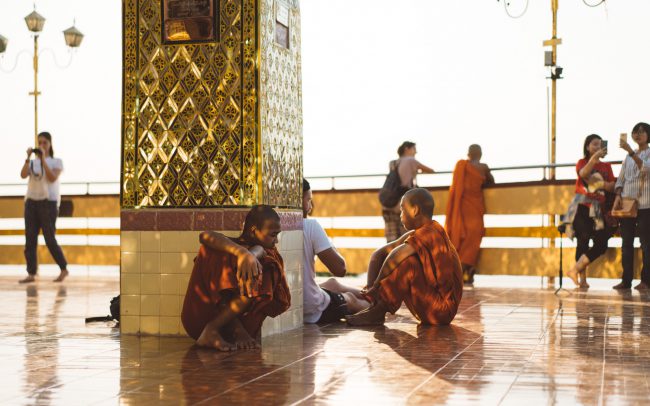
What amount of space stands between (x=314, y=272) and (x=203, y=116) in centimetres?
147

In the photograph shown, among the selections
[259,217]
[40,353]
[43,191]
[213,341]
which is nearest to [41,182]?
[43,191]

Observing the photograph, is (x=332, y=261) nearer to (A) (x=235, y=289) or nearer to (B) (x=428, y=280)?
(B) (x=428, y=280)

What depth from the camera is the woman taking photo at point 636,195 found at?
1078 centimetres

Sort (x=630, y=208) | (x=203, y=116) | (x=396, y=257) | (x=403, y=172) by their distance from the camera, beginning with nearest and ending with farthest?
(x=203, y=116)
(x=396, y=257)
(x=630, y=208)
(x=403, y=172)

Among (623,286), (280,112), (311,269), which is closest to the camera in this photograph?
(280,112)

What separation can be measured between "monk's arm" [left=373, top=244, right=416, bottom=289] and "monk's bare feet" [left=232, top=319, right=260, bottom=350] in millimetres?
1425

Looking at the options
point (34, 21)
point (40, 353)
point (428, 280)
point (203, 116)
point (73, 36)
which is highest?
point (34, 21)

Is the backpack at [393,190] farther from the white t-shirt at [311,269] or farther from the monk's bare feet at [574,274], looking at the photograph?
the white t-shirt at [311,269]

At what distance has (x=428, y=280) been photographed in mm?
7039

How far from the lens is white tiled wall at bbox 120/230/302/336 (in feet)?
21.3

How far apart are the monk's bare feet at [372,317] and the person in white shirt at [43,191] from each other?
6.01 metres

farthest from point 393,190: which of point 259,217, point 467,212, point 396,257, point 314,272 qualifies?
point 259,217

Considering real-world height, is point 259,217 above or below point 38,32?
below

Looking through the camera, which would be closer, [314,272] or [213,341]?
[213,341]
